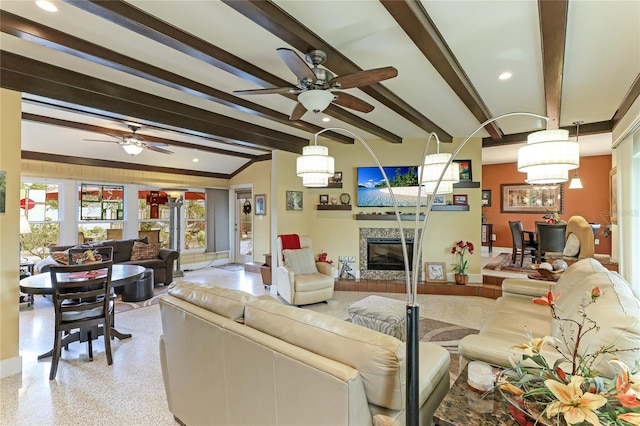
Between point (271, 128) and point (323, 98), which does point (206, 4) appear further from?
point (271, 128)

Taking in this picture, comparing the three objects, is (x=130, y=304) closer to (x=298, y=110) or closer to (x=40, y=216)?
(x=40, y=216)

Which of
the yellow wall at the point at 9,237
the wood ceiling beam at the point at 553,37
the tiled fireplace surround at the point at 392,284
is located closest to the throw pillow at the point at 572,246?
the tiled fireplace surround at the point at 392,284

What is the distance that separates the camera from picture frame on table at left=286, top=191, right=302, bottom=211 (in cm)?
574

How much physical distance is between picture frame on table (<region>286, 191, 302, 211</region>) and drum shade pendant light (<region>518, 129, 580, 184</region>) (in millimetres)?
4415

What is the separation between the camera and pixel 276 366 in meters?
1.33

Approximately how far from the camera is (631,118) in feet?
Answer: 11.4

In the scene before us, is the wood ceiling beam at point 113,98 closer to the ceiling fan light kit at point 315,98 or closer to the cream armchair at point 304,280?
the cream armchair at point 304,280

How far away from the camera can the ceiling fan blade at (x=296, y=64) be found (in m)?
1.94

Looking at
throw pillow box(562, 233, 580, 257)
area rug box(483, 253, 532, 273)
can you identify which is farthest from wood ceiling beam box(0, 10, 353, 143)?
area rug box(483, 253, 532, 273)

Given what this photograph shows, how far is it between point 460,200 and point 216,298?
4940mm

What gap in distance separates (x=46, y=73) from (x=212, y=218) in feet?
17.9

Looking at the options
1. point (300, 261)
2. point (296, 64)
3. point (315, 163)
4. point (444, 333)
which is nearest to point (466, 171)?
point (444, 333)

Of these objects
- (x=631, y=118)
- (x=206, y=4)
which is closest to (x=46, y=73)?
(x=206, y=4)

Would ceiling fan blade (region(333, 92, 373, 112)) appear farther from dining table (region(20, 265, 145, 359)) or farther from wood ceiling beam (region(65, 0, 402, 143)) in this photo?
dining table (region(20, 265, 145, 359))
